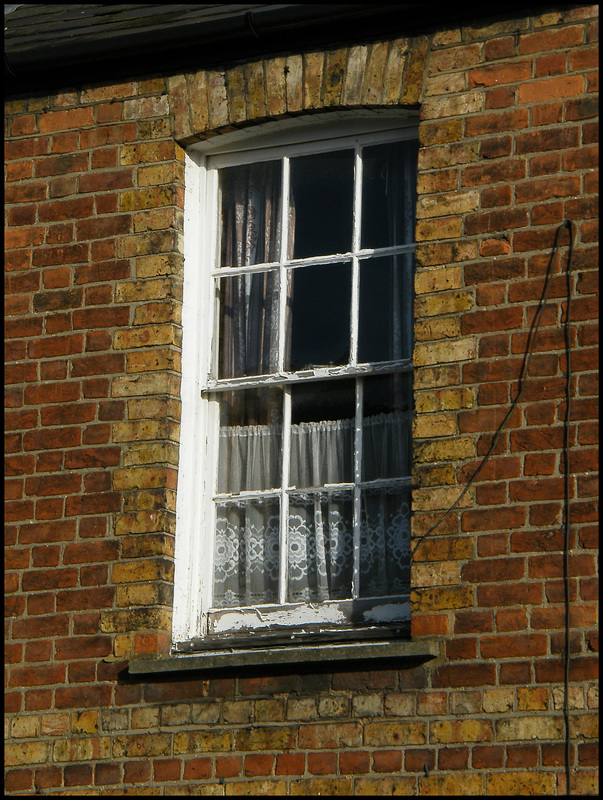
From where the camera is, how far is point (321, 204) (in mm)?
6734

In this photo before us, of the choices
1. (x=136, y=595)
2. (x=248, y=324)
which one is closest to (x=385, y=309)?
(x=248, y=324)

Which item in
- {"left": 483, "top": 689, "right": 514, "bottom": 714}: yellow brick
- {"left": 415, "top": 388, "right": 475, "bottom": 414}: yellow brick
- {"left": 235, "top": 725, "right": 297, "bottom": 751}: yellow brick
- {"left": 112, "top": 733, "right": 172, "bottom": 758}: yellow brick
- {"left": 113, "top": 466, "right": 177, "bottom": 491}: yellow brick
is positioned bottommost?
{"left": 112, "top": 733, "right": 172, "bottom": 758}: yellow brick

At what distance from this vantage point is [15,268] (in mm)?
6832

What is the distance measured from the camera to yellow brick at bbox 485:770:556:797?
17.3ft

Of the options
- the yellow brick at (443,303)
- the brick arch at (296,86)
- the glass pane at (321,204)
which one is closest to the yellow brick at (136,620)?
the yellow brick at (443,303)

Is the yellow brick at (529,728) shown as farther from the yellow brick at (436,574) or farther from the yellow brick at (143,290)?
the yellow brick at (143,290)

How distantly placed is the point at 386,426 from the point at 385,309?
0.57 metres

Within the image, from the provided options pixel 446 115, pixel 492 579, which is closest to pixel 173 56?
pixel 446 115

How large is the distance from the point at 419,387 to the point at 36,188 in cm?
231

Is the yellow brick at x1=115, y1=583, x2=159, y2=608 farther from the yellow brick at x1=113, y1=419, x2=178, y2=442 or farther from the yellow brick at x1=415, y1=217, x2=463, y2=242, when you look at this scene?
the yellow brick at x1=415, y1=217, x2=463, y2=242

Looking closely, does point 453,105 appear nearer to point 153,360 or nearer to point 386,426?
point 386,426

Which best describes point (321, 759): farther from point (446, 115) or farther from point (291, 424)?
point (446, 115)

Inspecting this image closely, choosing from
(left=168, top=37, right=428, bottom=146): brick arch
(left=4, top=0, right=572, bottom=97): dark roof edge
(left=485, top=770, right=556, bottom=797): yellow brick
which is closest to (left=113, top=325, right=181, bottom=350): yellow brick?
(left=168, top=37, right=428, bottom=146): brick arch

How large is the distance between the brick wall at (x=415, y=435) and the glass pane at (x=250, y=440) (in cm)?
31
